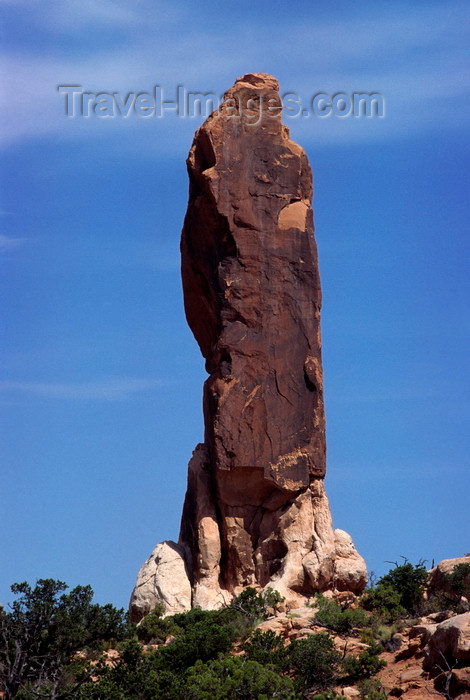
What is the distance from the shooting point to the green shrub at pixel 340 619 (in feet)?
110

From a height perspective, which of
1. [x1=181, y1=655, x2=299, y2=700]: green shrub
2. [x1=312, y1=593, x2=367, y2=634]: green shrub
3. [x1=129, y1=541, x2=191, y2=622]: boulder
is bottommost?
[x1=181, y1=655, x2=299, y2=700]: green shrub

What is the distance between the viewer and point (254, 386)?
38.4 metres

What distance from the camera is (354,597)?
36.1 metres

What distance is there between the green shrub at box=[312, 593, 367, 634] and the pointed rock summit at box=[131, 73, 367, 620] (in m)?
2.08

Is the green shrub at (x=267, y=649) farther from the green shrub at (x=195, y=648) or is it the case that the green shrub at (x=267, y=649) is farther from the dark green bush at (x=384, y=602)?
the dark green bush at (x=384, y=602)

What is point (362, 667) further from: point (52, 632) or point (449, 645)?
point (52, 632)

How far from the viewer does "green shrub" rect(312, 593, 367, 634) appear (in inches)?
1319

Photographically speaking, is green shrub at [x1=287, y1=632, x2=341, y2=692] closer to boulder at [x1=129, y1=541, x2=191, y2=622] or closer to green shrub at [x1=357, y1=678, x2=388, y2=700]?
green shrub at [x1=357, y1=678, x2=388, y2=700]

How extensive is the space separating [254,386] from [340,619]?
7.25 meters

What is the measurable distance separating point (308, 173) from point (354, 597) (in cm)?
1166

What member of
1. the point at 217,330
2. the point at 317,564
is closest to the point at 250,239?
the point at 217,330

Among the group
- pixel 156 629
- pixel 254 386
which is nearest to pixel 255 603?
pixel 156 629

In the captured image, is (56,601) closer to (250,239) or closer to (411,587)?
(411,587)

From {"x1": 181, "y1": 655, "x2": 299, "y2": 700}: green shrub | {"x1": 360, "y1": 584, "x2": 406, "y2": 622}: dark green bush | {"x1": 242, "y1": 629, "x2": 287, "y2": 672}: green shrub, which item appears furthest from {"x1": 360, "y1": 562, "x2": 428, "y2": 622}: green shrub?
{"x1": 181, "y1": 655, "x2": 299, "y2": 700}: green shrub
